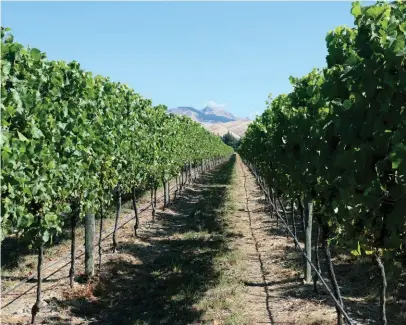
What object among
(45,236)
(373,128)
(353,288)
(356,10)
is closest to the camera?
(373,128)

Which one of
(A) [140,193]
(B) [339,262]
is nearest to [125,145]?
(B) [339,262]

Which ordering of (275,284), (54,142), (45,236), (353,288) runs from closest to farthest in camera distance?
(45,236), (54,142), (353,288), (275,284)

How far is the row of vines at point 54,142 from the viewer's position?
267 inches

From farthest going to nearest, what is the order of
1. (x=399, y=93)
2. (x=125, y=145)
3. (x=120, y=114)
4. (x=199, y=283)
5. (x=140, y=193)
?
(x=140, y=193)
(x=120, y=114)
(x=125, y=145)
(x=199, y=283)
(x=399, y=93)

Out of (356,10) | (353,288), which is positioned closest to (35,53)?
(356,10)

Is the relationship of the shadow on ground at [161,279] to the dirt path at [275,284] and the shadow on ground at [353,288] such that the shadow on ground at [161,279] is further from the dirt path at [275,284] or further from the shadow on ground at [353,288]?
the shadow on ground at [353,288]

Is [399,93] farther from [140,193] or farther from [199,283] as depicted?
[140,193]

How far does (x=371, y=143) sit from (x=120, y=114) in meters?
12.6

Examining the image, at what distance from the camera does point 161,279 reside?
14.1 m

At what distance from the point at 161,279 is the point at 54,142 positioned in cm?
689

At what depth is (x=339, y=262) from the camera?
49.7 ft

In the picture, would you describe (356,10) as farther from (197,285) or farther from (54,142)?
(197,285)

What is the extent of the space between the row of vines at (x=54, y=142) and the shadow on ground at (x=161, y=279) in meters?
2.26

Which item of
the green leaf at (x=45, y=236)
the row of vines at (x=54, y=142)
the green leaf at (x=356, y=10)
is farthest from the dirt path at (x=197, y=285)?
the green leaf at (x=356, y=10)
